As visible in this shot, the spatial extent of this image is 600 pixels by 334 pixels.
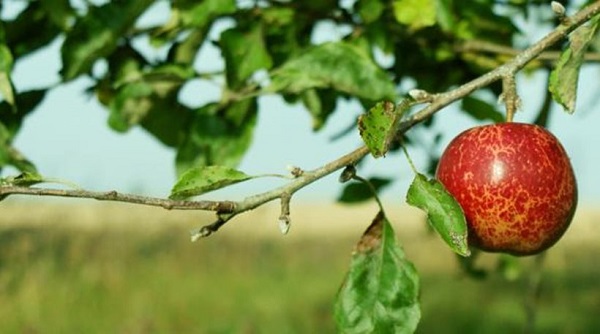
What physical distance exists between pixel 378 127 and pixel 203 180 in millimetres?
250

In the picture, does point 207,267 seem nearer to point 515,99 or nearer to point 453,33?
point 453,33

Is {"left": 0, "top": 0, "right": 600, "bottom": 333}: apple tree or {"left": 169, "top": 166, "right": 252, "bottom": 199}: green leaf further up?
{"left": 169, "top": 166, "right": 252, "bottom": 199}: green leaf

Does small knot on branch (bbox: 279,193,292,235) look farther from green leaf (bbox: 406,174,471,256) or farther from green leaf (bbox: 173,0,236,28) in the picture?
green leaf (bbox: 173,0,236,28)

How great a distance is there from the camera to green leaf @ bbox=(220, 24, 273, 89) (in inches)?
82.1

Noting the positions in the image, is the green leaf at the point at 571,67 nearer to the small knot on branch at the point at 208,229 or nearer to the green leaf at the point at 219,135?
the small knot on branch at the point at 208,229

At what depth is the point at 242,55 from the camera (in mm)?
2076

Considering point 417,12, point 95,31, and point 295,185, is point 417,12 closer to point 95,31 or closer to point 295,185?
point 95,31

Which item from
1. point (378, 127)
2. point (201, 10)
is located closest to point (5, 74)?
point (201, 10)

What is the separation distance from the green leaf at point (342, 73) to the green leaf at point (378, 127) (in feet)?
2.01

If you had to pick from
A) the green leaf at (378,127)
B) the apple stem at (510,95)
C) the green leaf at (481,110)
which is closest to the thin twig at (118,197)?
the green leaf at (378,127)

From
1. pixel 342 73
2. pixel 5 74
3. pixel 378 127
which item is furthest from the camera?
pixel 342 73

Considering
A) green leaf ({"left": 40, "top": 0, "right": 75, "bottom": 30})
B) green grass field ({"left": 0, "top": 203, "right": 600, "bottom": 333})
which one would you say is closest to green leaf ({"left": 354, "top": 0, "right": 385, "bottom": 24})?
green leaf ({"left": 40, "top": 0, "right": 75, "bottom": 30})

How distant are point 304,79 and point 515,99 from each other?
529 millimetres

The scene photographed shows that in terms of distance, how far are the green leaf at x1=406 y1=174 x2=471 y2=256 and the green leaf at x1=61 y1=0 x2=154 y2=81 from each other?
0.91m
